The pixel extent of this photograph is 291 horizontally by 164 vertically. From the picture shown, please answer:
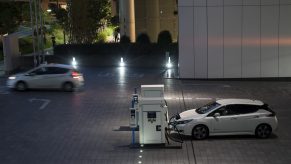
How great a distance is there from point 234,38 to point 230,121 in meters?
15.7

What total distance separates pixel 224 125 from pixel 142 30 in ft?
123

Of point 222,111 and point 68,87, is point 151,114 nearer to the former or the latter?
point 222,111

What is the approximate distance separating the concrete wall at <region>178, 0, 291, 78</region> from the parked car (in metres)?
Result: 7.99

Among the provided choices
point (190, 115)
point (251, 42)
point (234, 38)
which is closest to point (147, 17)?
point (234, 38)

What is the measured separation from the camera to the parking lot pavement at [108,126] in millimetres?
15750

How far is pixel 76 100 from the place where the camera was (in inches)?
1005

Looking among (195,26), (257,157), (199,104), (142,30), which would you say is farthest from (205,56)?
(142,30)

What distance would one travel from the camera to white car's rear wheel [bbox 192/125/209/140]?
17.6 m

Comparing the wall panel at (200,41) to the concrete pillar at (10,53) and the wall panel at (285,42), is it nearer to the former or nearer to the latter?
the wall panel at (285,42)

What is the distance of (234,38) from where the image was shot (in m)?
32.5

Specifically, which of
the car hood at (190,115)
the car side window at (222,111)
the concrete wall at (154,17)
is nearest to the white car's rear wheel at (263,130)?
the car side window at (222,111)

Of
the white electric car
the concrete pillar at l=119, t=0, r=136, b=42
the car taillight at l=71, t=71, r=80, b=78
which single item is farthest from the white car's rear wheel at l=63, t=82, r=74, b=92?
the concrete pillar at l=119, t=0, r=136, b=42

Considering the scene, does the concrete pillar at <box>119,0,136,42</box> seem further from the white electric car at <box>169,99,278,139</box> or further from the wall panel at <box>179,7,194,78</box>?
the white electric car at <box>169,99,278,139</box>

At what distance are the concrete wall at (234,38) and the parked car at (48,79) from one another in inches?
315
